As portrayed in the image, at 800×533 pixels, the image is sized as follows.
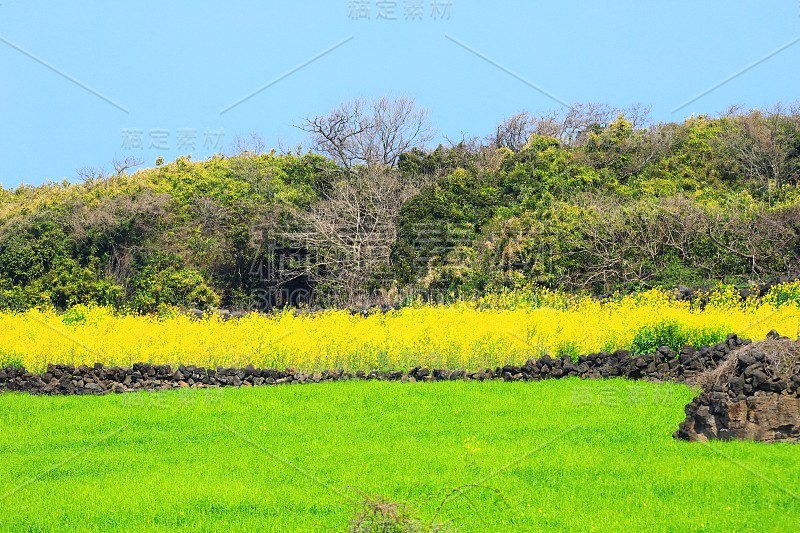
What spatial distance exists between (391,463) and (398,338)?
801 cm

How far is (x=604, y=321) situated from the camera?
1841cm

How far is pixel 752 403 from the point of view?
1044cm

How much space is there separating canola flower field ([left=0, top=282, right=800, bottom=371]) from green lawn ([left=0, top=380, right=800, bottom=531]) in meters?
2.38

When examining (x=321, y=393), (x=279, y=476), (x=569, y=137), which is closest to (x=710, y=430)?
(x=279, y=476)

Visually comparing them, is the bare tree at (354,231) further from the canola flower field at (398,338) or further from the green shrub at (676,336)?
the green shrub at (676,336)

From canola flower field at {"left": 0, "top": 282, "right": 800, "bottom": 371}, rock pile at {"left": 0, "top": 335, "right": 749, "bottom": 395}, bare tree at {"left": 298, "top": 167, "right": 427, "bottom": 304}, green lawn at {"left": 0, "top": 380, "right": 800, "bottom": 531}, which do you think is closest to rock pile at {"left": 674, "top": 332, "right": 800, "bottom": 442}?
green lawn at {"left": 0, "top": 380, "right": 800, "bottom": 531}

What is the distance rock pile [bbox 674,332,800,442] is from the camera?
10367mm

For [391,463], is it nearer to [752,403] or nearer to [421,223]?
[752,403]

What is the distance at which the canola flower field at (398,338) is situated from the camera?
1694 centimetres

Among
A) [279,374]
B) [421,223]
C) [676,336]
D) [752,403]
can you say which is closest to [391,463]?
[752,403]

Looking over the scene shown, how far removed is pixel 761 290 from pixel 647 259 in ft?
13.0

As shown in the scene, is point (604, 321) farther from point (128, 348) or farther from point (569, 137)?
point (569, 137)

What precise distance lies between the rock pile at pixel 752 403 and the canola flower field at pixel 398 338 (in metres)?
5.70

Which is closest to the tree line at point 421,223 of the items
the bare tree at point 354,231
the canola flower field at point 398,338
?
the bare tree at point 354,231
